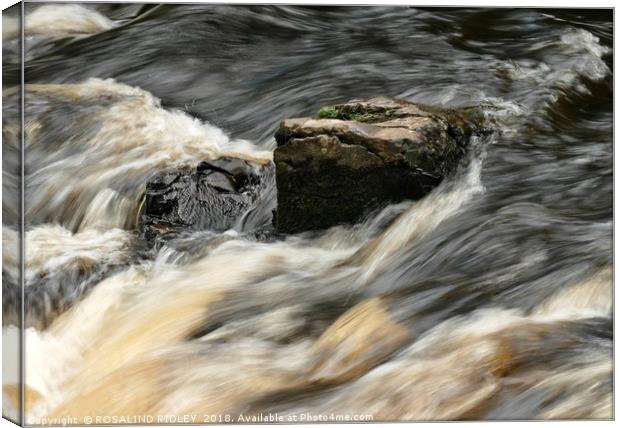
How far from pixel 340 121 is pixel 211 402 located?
1.67m

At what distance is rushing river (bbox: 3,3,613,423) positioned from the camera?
686 cm

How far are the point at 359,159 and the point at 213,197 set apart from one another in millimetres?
835

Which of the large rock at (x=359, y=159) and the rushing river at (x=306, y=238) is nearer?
the rushing river at (x=306, y=238)

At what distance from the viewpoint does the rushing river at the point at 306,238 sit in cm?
686

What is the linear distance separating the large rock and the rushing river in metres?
0.08

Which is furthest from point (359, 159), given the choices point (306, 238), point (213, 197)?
point (213, 197)

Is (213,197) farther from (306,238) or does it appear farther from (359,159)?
(359,159)

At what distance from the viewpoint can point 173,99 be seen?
7.24 metres

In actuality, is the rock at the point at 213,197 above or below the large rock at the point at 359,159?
below

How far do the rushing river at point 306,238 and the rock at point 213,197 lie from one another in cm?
7

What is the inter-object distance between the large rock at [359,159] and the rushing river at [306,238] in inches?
3.3

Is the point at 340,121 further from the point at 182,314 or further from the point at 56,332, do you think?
the point at 56,332

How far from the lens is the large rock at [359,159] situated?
7.10 m

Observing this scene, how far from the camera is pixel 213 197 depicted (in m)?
7.20
